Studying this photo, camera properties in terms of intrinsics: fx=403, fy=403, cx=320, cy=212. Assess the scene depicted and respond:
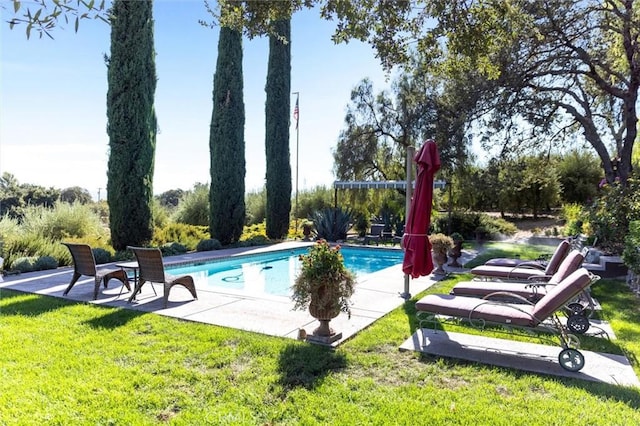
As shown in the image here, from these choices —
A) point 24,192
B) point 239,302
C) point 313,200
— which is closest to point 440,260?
point 239,302

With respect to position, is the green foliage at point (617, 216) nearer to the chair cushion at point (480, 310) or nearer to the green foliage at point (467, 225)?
the chair cushion at point (480, 310)

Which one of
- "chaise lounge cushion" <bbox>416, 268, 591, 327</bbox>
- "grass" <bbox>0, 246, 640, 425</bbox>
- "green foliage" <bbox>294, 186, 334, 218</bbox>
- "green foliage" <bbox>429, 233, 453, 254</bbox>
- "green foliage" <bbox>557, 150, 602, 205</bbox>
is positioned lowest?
"grass" <bbox>0, 246, 640, 425</bbox>

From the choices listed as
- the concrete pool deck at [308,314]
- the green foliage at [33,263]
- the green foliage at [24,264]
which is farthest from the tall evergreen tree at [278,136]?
the green foliage at [24,264]

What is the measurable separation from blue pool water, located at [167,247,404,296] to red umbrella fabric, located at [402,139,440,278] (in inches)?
93.0

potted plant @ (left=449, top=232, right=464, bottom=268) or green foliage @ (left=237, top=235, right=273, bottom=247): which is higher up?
potted plant @ (left=449, top=232, right=464, bottom=268)

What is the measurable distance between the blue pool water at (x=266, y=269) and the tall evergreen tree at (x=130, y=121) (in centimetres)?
264

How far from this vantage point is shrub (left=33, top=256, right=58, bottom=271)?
895 cm

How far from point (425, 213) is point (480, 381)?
2.97 meters

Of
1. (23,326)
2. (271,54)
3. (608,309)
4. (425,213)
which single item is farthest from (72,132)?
(608,309)

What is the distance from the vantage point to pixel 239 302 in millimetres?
6457

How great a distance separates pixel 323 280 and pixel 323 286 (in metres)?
0.07

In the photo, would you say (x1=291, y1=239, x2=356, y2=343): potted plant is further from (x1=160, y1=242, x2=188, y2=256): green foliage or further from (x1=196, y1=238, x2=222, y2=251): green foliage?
(x1=196, y1=238, x2=222, y2=251): green foliage

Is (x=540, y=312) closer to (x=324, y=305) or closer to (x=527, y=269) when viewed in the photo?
(x=324, y=305)

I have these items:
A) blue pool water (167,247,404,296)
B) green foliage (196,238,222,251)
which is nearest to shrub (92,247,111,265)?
blue pool water (167,247,404,296)
